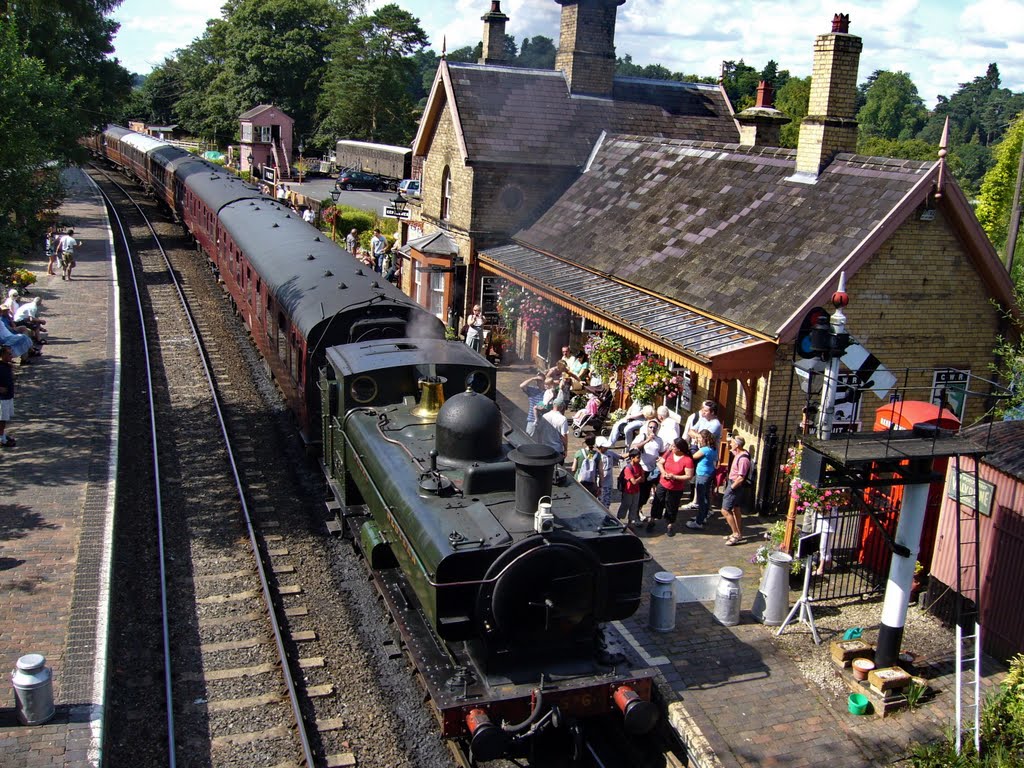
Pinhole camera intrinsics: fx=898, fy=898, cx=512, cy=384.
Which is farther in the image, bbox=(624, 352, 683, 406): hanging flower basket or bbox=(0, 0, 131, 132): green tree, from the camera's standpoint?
bbox=(0, 0, 131, 132): green tree

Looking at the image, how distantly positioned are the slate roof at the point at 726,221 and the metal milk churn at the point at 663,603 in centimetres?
415

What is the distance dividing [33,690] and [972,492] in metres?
8.84

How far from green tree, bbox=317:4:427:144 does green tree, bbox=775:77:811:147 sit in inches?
1037

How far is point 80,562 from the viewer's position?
9.84 meters

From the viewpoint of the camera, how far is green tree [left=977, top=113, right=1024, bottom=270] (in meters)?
24.1

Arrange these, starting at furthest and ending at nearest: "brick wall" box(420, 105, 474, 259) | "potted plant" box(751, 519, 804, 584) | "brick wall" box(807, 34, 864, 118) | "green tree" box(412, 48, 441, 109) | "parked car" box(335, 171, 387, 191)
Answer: "green tree" box(412, 48, 441, 109) → "parked car" box(335, 171, 387, 191) → "brick wall" box(420, 105, 474, 259) → "brick wall" box(807, 34, 864, 118) → "potted plant" box(751, 519, 804, 584)

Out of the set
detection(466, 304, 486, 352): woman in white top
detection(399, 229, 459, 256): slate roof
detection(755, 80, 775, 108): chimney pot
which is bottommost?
detection(466, 304, 486, 352): woman in white top

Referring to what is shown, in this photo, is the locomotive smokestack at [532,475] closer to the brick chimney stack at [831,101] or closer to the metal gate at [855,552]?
the metal gate at [855,552]

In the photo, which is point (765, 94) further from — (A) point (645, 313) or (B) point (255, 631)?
(B) point (255, 631)

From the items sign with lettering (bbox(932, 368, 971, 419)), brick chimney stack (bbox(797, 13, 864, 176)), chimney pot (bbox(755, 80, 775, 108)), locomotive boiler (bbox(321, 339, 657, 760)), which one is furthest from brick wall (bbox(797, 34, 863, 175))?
locomotive boiler (bbox(321, 339, 657, 760))

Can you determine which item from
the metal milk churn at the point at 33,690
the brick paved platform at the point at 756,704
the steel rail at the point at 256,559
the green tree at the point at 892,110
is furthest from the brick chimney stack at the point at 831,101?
the green tree at the point at 892,110

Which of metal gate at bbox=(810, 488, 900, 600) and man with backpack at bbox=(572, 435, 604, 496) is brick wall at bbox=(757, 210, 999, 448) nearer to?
metal gate at bbox=(810, 488, 900, 600)

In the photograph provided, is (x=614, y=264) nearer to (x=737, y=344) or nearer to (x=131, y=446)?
(x=737, y=344)

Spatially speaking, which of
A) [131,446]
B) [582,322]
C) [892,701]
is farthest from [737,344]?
[131,446]
